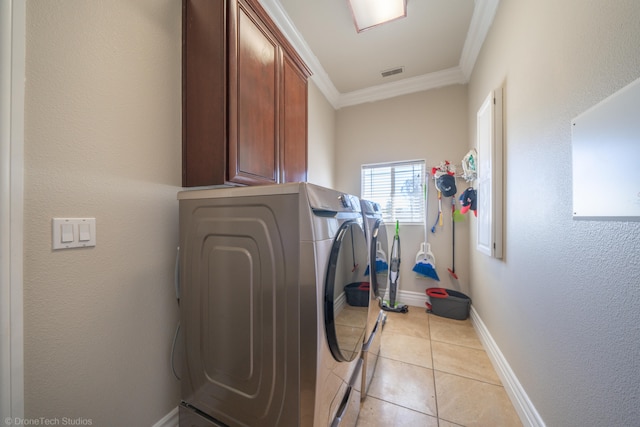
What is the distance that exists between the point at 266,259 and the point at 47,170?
0.84m

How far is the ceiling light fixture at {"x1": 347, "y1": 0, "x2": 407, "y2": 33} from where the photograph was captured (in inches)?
70.9

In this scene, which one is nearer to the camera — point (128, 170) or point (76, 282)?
point (76, 282)

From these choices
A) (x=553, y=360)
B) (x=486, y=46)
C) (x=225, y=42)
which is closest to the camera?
(x=553, y=360)

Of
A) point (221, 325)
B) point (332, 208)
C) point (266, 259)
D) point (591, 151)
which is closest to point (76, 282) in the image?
point (221, 325)

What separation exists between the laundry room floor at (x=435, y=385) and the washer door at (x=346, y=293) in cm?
57

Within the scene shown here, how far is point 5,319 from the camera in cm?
70

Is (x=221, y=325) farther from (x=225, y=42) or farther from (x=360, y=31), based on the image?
(x=360, y=31)

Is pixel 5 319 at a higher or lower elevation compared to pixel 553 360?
higher

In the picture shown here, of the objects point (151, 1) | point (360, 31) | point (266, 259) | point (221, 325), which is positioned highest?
point (360, 31)

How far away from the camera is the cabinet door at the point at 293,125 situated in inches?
65.2

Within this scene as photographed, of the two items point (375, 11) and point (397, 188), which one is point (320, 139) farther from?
point (375, 11)

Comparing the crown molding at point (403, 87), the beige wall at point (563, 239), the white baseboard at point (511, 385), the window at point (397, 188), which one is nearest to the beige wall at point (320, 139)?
the crown molding at point (403, 87)

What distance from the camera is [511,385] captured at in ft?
4.57

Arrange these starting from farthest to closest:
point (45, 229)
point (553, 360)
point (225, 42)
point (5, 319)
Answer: point (225, 42) < point (553, 360) < point (45, 229) < point (5, 319)
